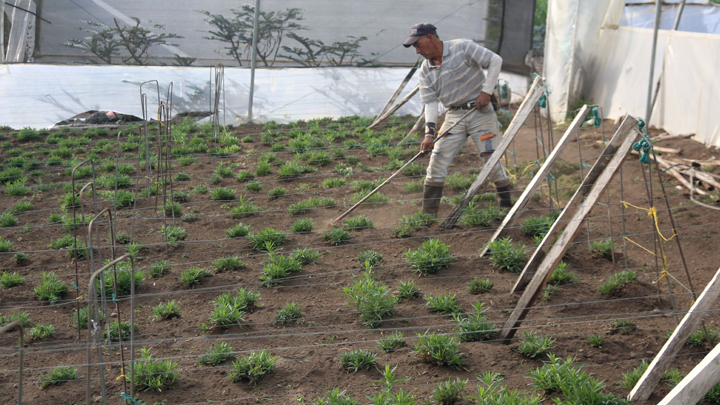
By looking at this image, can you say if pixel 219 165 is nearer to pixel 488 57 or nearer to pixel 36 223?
pixel 36 223

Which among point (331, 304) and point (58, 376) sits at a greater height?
point (331, 304)

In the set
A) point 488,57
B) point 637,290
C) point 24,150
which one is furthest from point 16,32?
point 637,290

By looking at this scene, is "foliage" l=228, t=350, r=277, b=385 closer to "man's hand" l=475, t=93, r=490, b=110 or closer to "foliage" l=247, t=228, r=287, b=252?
"foliage" l=247, t=228, r=287, b=252

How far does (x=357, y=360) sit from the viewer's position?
Result: 3.21 meters

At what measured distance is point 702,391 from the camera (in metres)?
2.29

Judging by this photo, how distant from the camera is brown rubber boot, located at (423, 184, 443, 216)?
5516 millimetres

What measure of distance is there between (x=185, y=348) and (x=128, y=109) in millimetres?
8602

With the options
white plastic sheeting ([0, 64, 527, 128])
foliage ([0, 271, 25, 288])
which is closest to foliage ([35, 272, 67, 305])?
foliage ([0, 271, 25, 288])

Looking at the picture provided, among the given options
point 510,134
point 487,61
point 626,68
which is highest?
point 626,68

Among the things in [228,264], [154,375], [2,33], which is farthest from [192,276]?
[2,33]

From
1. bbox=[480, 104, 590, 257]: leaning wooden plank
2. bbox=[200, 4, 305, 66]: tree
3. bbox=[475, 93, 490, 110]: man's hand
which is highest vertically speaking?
bbox=[200, 4, 305, 66]: tree

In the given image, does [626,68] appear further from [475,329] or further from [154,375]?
[154,375]

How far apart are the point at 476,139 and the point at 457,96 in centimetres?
46

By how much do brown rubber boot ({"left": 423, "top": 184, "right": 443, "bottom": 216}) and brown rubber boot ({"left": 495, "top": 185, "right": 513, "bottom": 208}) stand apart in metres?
0.58
